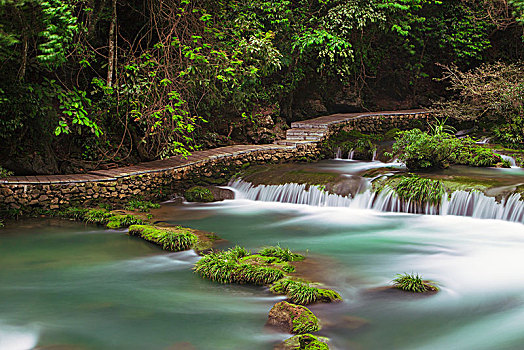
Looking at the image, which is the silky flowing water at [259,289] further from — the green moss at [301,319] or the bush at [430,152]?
the bush at [430,152]

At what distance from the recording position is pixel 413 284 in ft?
20.0

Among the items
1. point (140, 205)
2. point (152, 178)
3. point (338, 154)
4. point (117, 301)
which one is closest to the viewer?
point (117, 301)

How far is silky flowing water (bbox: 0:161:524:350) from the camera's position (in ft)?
16.5

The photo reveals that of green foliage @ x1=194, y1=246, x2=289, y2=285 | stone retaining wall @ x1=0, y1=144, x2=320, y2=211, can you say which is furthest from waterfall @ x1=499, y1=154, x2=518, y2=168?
green foliage @ x1=194, y1=246, x2=289, y2=285

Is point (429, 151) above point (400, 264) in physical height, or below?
above

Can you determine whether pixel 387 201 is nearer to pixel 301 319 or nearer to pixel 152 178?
pixel 152 178

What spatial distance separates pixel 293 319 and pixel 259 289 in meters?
1.31

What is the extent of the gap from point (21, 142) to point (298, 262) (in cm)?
687

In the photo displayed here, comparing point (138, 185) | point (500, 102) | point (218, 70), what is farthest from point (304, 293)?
point (500, 102)

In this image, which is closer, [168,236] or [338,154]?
[168,236]

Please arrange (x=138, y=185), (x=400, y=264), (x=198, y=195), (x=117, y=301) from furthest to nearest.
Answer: (x=198, y=195)
(x=138, y=185)
(x=400, y=264)
(x=117, y=301)

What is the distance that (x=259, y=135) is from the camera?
49.9 ft

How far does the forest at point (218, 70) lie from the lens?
413 inches

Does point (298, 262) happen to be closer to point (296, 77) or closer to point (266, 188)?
point (266, 188)
